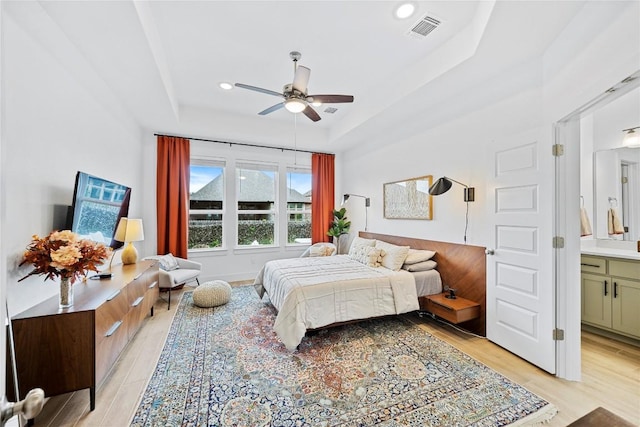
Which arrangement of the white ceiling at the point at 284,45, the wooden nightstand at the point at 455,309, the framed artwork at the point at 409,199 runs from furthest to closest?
the framed artwork at the point at 409,199
the wooden nightstand at the point at 455,309
the white ceiling at the point at 284,45

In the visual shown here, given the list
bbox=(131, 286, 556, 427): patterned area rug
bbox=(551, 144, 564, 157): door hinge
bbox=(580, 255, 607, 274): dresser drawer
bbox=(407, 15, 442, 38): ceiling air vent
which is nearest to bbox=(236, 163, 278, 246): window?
bbox=(131, 286, 556, 427): patterned area rug

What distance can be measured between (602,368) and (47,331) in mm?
4183

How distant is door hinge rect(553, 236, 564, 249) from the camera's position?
85.5 inches

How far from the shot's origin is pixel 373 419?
5.70 feet

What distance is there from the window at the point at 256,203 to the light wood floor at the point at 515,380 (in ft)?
8.78

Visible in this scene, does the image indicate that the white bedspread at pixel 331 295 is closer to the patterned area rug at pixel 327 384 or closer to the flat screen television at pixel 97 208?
the patterned area rug at pixel 327 384

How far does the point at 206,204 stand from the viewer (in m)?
5.02

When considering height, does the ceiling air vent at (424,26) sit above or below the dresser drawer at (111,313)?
above

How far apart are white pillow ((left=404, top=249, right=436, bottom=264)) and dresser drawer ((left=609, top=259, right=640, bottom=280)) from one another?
5.45 feet

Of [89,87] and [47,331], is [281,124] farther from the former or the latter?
[47,331]

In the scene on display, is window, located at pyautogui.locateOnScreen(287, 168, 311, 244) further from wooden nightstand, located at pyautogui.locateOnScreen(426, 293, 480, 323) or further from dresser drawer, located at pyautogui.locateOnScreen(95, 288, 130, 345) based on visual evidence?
dresser drawer, located at pyautogui.locateOnScreen(95, 288, 130, 345)

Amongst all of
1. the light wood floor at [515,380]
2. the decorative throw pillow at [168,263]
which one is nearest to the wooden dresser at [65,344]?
the light wood floor at [515,380]

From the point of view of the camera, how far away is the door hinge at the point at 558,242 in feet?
7.13

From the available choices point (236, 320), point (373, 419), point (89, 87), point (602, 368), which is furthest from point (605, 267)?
point (89, 87)
